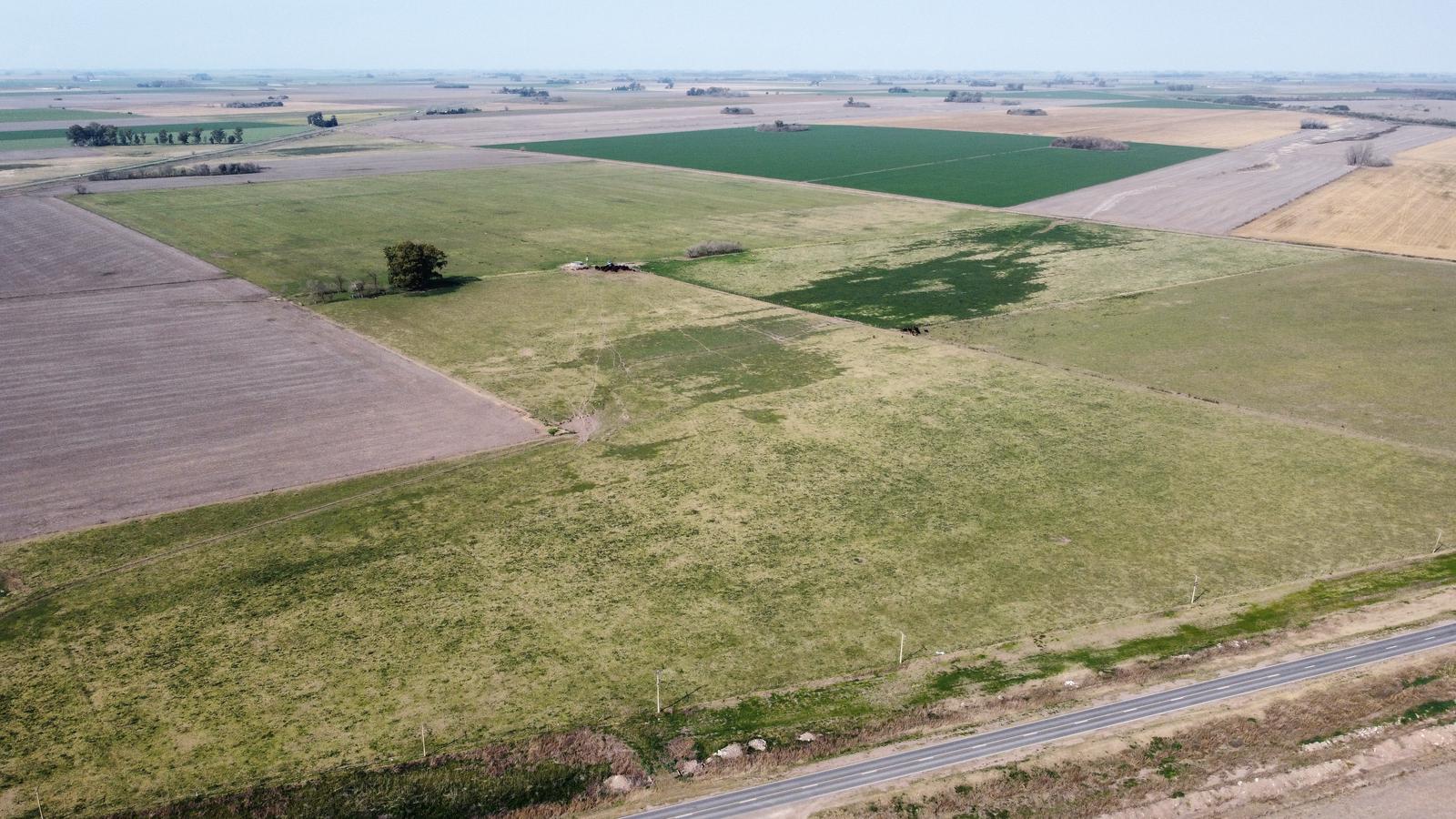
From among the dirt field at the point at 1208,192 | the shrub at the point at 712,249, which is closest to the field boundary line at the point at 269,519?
the shrub at the point at 712,249

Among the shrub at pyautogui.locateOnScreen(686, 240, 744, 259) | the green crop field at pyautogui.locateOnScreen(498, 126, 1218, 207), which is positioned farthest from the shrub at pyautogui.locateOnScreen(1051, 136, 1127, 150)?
the shrub at pyautogui.locateOnScreen(686, 240, 744, 259)

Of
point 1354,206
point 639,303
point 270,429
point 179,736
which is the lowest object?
point 179,736

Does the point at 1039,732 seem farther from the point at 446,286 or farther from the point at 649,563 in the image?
the point at 446,286

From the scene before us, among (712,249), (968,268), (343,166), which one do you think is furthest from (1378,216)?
(343,166)

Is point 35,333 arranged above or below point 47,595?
above

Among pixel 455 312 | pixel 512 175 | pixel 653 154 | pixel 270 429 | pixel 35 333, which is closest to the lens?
pixel 270 429

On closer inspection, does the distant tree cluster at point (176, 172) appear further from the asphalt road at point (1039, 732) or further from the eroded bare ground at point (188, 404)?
the asphalt road at point (1039, 732)

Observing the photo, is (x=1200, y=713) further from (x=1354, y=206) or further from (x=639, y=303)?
(x=1354, y=206)

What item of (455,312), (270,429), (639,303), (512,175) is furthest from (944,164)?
(270,429)
